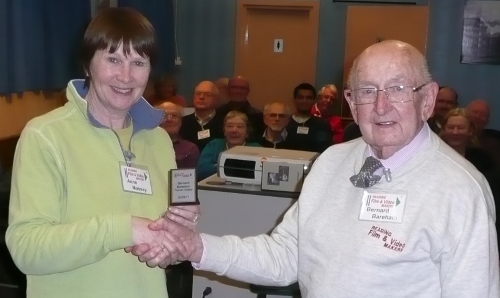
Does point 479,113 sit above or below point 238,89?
below

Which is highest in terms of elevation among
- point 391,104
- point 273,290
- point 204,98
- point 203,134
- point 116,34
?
point 116,34

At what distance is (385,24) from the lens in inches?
346

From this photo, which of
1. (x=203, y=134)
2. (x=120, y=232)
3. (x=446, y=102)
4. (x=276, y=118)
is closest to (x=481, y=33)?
(x=446, y=102)

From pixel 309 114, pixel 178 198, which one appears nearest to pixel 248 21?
pixel 309 114

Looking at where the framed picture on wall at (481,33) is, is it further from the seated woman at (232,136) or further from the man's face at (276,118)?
the seated woman at (232,136)

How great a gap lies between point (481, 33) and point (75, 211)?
8.13 metres

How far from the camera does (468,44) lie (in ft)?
28.7

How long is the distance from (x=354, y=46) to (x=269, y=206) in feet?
17.9

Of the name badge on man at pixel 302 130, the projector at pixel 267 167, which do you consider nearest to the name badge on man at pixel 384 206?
the projector at pixel 267 167

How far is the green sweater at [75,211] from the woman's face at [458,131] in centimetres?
366

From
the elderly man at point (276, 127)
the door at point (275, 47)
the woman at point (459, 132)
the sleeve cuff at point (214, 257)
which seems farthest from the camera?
the door at point (275, 47)

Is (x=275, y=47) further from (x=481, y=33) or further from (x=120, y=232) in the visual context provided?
(x=120, y=232)

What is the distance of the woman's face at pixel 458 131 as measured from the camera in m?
5.04

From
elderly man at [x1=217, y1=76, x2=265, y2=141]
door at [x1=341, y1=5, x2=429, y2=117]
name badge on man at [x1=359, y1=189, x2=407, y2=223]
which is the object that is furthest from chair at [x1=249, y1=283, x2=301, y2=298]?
door at [x1=341, y1=5, x2=429, y2=117]
